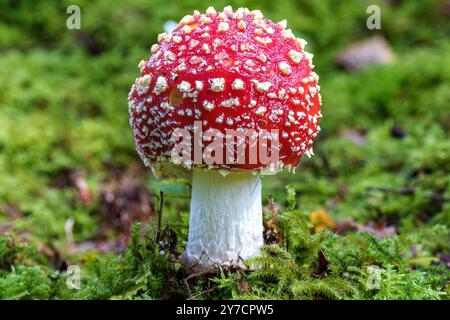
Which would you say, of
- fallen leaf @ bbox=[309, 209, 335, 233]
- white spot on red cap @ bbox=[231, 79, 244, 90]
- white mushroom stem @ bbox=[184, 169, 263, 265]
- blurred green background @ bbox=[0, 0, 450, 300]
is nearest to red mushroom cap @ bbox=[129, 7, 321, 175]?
white spot on red cap @ bbox=[231, 79, 244, 90]

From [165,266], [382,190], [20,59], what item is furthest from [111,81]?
[165,266]

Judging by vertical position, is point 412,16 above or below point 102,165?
above

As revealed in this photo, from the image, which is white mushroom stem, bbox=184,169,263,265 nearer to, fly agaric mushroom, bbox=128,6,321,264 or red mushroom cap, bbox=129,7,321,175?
fly agaric mushroom, bbox=128,6,321,264

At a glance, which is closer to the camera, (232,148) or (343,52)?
(232,148)

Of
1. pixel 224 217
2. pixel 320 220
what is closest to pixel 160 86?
pixel 224 217

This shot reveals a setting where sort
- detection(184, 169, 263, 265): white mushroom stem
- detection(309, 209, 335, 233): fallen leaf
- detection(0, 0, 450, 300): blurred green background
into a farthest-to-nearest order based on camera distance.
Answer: detection(0, 0, 450, 300): blurred green background
detection(309, 209, 335, 233): fallen leaf
detection(184, 169, 263, 265): white mushroom stem

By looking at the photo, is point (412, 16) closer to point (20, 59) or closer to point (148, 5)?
point (148, 5)

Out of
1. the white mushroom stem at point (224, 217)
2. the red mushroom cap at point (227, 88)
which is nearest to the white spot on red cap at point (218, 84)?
the red mushroom cap at point (227, 88)
